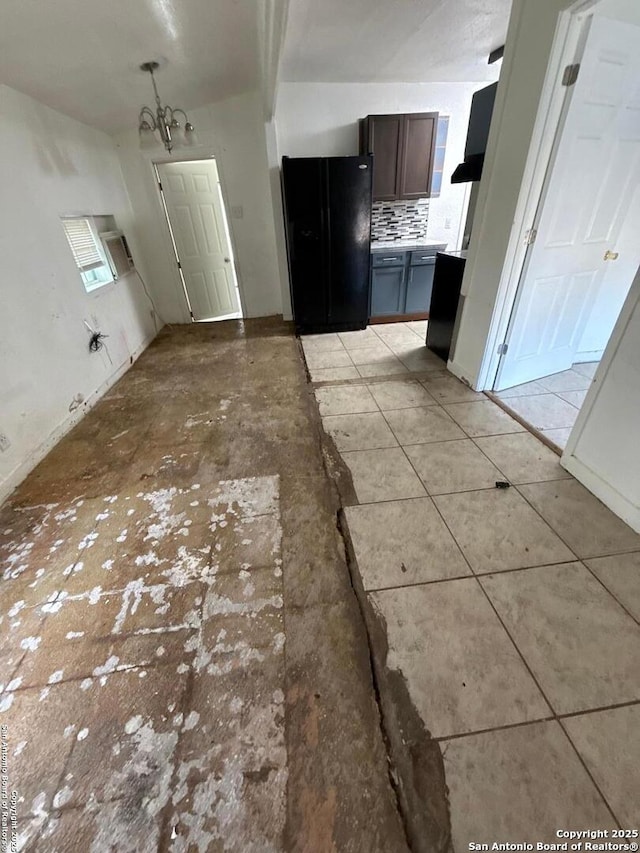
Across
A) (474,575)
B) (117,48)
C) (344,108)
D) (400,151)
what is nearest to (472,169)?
(400,151)

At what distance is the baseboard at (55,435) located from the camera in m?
2.09

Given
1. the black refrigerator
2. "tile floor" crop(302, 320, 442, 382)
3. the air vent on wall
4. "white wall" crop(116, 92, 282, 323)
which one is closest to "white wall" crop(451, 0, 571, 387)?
"tile floor" crop(302, 320, 442, 382)

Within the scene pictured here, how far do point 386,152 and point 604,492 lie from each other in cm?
405

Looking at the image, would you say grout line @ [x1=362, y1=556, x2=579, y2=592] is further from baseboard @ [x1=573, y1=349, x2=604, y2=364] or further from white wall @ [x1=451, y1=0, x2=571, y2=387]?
baseboard @ [x1=573, y1=349, x2=604, y2=364]

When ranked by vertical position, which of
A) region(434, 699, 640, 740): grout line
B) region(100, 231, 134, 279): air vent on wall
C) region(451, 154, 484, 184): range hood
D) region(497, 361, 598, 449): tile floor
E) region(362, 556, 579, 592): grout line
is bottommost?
region(497, 361, 598, 449): tile floor

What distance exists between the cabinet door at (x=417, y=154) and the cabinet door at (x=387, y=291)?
84 cm

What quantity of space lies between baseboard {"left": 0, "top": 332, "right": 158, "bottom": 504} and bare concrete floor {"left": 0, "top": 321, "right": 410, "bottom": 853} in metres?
0.08

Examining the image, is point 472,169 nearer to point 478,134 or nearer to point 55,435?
point 478,134

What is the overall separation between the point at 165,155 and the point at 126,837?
17.7ft

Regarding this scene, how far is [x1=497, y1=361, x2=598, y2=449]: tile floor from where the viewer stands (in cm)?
238

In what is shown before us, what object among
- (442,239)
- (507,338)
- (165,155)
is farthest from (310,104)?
(507,338)

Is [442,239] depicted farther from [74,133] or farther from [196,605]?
[196,605]

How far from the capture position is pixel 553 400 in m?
2.68

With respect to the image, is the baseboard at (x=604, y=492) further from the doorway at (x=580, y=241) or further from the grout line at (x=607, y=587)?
the doorway at (x=580, y=241)
